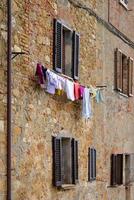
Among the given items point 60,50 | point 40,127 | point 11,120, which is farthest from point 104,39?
point 11,120

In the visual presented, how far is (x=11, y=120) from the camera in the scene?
13.1m

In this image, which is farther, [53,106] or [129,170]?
[129,170]

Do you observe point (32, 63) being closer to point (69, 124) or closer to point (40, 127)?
point (40, 127)

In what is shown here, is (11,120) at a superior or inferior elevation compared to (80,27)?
inferior

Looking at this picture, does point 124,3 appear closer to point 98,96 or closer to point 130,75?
point 130,75

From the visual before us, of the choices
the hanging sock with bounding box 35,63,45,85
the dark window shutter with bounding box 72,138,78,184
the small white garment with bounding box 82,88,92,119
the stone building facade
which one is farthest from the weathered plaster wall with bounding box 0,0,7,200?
the small white garment with bounding box 82,88,92,119

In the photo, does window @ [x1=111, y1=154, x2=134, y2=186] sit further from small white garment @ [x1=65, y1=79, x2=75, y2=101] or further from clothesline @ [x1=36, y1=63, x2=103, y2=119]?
small white garment @ [x1=65, y1=79, x2=75, y2=101]

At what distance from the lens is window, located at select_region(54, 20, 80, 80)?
15742mm

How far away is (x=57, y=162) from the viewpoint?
50.5ft

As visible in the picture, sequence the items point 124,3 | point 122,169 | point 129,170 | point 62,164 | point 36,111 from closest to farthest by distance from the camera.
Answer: point 36,111 < point 62,164 < point 122,169 < point 124,3 < point 129,170

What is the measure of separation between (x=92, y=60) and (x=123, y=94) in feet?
13.8

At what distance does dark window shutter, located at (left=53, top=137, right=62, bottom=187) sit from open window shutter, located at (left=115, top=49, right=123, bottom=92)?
619 centimetres

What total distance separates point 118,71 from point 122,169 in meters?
3.06

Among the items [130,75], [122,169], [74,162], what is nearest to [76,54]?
[74,162]
